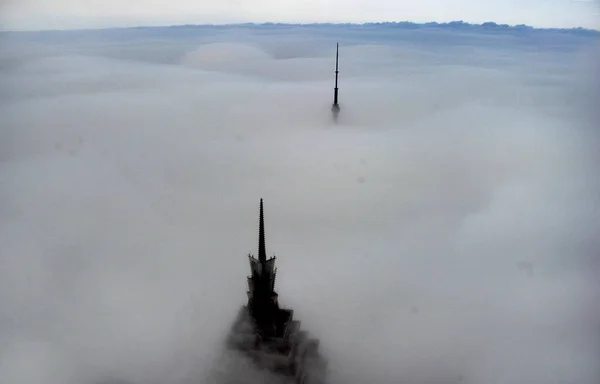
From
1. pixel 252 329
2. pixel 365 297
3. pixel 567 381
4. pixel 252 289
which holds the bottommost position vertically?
pixel 567 381

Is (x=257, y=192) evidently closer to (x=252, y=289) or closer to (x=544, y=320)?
(x=544, y=320)

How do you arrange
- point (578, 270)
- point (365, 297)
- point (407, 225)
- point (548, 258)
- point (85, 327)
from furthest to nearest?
point (407, 225) → point (548, 258) → point (578, 270) → point (365, 297) → point (85, 327)

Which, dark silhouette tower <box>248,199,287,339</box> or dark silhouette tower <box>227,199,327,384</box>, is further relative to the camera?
dark silhouette tower <box>227,199,327,384</box>

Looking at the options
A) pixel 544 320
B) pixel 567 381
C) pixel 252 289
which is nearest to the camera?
pixel 252 289

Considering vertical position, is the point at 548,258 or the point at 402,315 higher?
the point at 548,258

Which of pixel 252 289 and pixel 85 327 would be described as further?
pixel 85 327

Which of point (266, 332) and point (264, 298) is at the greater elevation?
point (264, 298)

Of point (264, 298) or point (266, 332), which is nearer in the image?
point (264, 298)

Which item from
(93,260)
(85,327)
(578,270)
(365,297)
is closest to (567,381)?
(365,297)

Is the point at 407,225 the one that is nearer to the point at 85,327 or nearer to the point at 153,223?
the point at 153,223

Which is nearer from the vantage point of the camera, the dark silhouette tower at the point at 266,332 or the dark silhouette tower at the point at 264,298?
the dark silhouette tower at the point at 264,298
